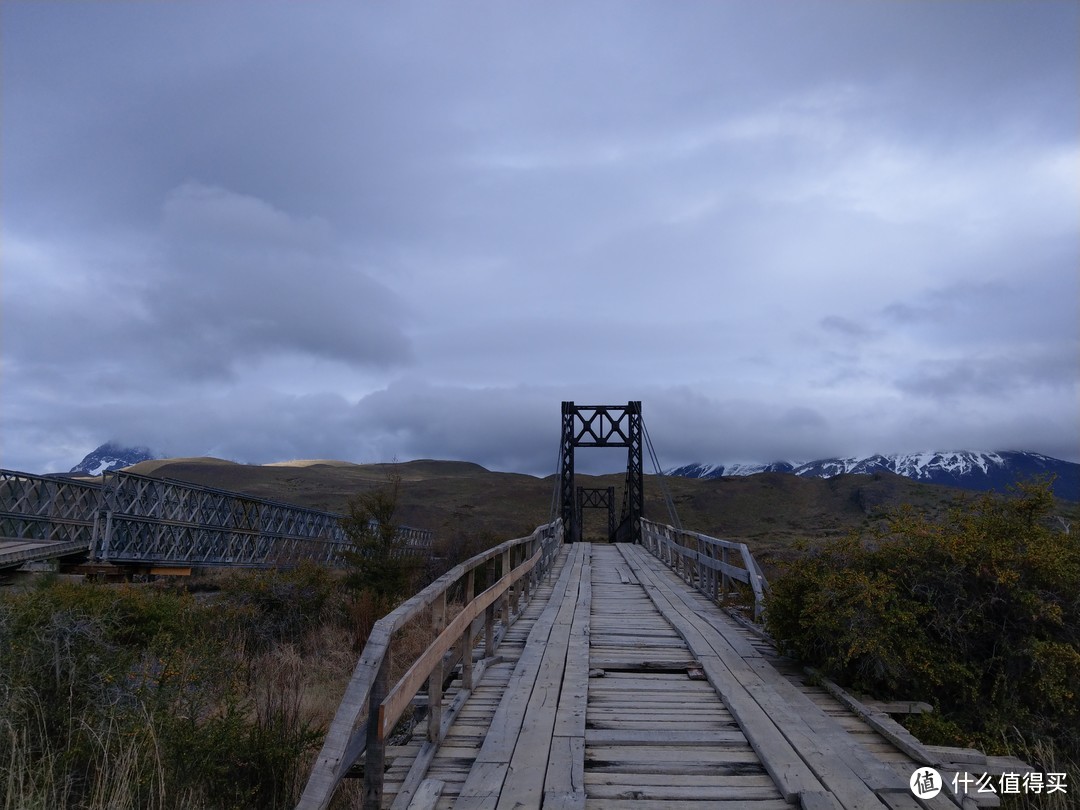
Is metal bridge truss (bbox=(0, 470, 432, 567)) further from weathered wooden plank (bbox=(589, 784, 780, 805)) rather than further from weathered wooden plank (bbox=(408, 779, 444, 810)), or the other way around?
weathered wooden plank (bbox=(589, 784, 780, 805))

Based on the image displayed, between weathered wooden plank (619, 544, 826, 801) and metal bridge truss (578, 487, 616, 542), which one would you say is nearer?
weathered wooden plank (619, 544, 826, 801)

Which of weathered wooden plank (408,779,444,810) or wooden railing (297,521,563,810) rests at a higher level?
wooden railing (297,521,563,810)

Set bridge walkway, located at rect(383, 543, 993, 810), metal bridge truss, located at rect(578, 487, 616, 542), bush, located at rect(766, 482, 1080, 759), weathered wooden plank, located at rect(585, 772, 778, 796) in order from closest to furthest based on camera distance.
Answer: bridge walkway, located at rect(383, 543, 993, 810) < weathered wooden plank, located at rect(585, 772, 778, 796) < bush, located at rect(766, 482, 1080, 759) < metal bridge truss, located at rect(578, 487, 616, 542)

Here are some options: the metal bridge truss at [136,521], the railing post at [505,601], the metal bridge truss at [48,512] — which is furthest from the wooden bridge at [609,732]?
the metal bridge truss at [48,512]

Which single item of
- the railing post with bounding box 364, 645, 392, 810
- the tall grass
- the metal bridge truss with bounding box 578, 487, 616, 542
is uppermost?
the railing post with bounding box 364, 645, 392, 810

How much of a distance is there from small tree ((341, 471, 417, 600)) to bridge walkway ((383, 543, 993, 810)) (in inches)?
370

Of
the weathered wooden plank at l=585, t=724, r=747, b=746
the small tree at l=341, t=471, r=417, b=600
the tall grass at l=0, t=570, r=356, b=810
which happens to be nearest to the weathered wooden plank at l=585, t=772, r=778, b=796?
the weathered wooden plank at l=585, t=724, r=747, b=746

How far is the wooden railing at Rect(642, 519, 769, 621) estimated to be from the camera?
853 centimetres

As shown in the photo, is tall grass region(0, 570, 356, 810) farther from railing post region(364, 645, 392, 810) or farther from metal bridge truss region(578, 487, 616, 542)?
metal bridge truss region(578, 487, 616, 542)

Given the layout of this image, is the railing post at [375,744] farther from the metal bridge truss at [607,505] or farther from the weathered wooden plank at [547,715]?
the metal bridge truss at [607,505]

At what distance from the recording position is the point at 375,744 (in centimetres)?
325

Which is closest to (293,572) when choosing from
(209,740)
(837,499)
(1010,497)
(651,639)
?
(651,639)

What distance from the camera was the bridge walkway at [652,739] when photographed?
3541mm

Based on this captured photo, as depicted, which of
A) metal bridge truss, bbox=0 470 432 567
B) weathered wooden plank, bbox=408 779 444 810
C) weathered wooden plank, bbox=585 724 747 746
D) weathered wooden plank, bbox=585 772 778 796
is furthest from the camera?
metal bridge truss, bbox=0 470 432 567
